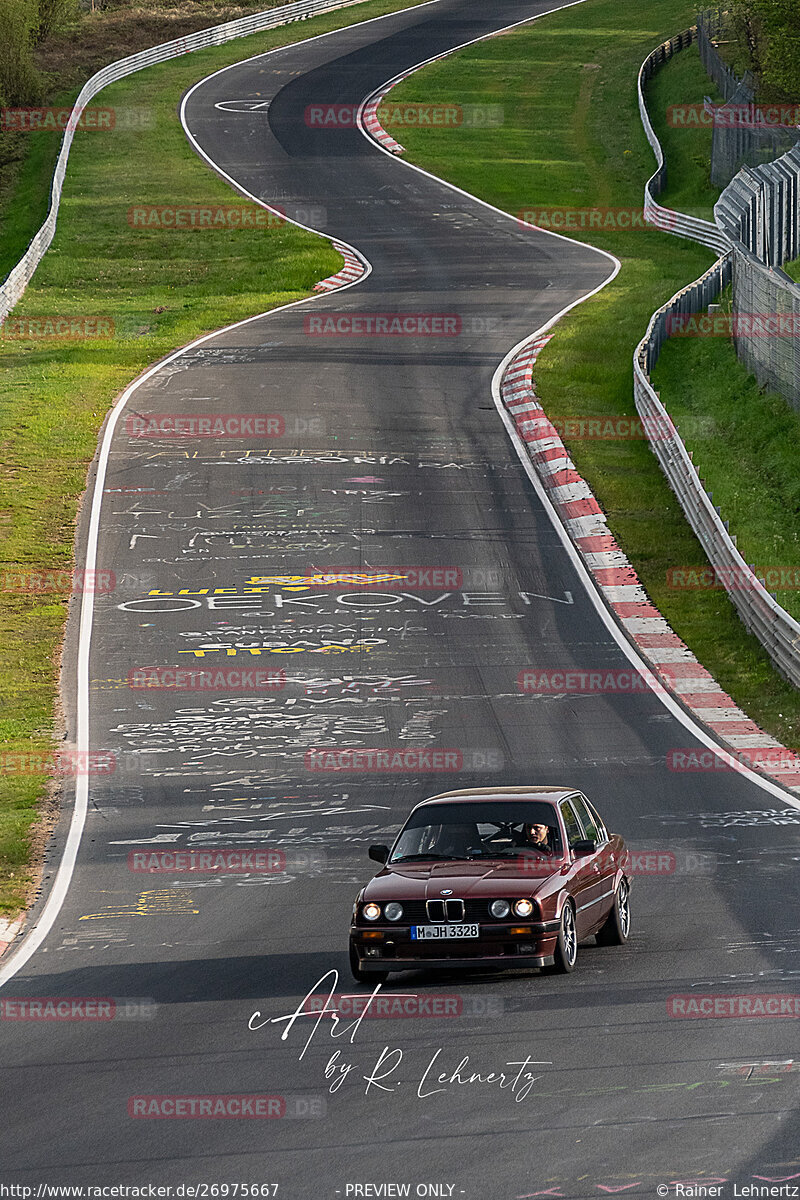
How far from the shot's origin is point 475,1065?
8.88 metres

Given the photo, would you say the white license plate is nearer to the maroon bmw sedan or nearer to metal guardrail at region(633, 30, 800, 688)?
the maroon bmw sedan

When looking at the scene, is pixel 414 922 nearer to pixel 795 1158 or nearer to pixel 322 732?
pixel 795 1158

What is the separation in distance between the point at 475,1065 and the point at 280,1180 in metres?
1.76

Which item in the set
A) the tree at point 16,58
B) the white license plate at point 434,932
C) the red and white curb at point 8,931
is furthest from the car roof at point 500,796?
the tree at point 16,58

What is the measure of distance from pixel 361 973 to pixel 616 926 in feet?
7.07

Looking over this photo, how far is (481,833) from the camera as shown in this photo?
38.4 ft

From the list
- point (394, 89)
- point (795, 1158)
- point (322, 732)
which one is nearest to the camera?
point (795, 1158)


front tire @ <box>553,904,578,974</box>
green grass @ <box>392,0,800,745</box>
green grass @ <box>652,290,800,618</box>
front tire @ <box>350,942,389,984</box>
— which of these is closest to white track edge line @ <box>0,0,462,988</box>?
front tire @ <box>350,942,389,984</box>

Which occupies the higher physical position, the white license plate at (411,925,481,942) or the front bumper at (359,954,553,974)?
the white license plate at (411,925,481,942)

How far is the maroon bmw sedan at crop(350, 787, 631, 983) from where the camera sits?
10.6m

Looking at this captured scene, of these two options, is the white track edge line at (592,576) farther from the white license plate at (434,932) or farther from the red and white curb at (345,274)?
the red and white curb at (345,274)

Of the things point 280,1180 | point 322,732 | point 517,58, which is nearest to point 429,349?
point 322,732

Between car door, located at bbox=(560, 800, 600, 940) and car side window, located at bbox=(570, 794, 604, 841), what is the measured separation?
0.71ft
